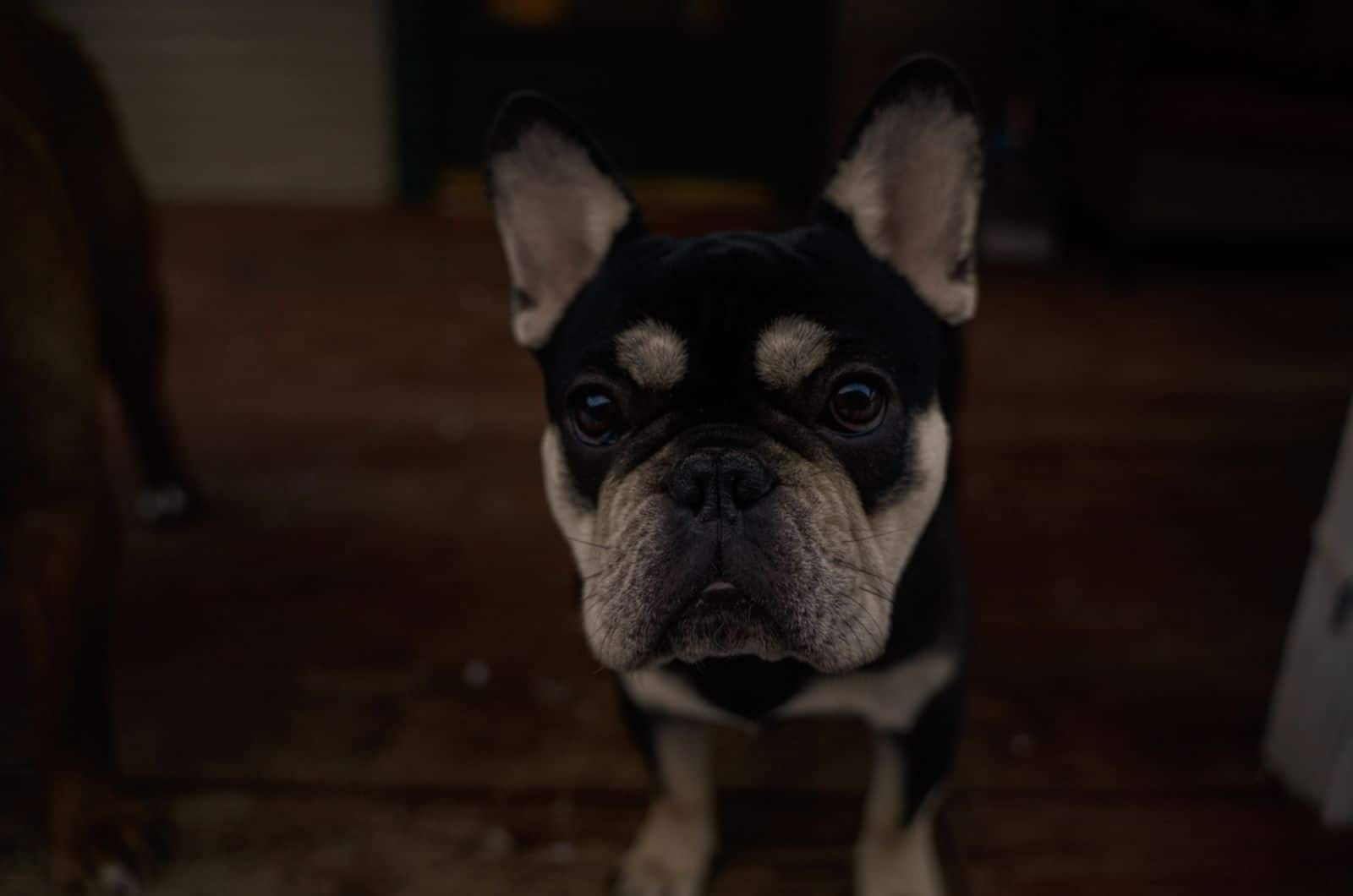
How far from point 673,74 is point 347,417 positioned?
2.35 meters

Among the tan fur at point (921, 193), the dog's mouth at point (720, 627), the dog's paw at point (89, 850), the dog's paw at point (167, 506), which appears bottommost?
the dog's paw at point (167, 506)

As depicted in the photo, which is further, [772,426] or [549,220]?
[549,220]

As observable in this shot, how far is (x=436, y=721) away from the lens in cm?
186

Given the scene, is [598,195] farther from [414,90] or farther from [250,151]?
[250,151]

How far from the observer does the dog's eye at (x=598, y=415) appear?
1.24 m

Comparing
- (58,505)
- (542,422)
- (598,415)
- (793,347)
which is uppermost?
(793,347)

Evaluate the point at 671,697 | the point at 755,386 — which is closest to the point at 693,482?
the point at 755,386

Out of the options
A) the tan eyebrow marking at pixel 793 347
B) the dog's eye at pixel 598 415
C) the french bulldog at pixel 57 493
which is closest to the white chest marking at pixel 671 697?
the dog's eye at pixel 598 415

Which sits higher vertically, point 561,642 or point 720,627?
point 720,627

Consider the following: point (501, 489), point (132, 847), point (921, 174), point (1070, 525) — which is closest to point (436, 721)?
point (132, 847)

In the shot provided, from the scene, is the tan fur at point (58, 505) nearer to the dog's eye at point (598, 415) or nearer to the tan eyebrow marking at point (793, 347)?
the dog's eye at point (598, 415)

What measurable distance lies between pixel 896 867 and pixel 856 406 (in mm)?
626

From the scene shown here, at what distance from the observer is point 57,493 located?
1436mm

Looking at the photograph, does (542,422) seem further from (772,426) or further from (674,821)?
(772,426)
